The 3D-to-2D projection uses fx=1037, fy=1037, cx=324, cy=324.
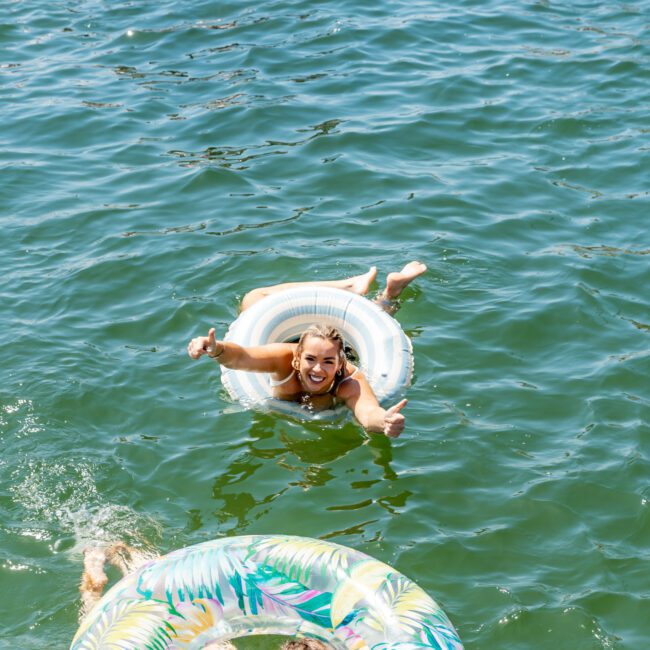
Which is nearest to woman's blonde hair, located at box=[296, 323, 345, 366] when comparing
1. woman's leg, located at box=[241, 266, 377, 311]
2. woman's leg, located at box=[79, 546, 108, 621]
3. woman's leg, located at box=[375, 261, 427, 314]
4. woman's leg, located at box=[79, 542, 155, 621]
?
woman's leg, located at box=[241, 266, 377, 311]

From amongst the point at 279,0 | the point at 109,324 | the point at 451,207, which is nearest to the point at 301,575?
the point at 109,324

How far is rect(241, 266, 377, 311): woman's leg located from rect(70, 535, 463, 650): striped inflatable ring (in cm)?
300

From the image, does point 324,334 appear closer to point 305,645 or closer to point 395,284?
point 395,284

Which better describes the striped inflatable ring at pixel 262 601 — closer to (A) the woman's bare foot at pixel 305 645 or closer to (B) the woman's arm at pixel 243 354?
(A) the woman's bare foot at pixel 305 645

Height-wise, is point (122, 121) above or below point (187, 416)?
above

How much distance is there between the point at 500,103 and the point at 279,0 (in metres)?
4.36

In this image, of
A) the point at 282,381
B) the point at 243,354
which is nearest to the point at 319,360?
the point at 282,381

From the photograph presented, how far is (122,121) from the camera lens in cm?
1148

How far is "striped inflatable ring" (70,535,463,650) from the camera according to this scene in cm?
475

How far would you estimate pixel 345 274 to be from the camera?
875cm

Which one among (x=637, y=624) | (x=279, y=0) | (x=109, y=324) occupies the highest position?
(x=279, y=0)

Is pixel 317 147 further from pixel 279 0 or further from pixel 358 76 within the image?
pixel 279 0

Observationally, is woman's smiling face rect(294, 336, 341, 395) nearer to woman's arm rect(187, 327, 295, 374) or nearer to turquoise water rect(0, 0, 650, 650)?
woman's arm rect(187, 327, 295, 374)

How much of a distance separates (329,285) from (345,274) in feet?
2.21
